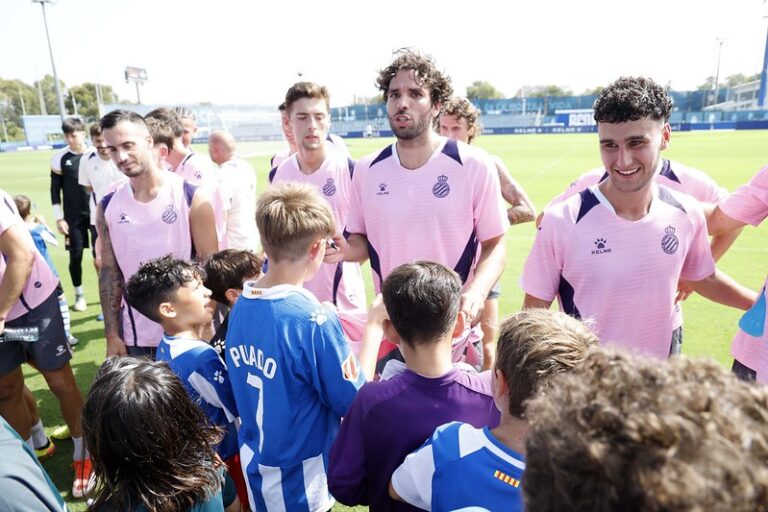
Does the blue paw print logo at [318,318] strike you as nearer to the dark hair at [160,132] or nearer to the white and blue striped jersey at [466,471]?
the white and blue striped jersey at [466,471]

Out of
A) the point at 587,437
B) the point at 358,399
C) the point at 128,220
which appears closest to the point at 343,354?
the point at 358,399

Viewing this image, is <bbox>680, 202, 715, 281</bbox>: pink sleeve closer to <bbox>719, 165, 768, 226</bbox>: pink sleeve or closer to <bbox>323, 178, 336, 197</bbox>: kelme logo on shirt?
<bbox>719, 165, 768, 226</bbox>: pink sleeve

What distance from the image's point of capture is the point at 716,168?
57.4 feet

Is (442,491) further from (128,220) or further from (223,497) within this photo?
(128,220)

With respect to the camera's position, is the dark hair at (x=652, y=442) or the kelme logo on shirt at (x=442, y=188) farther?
the kelme logo on shirt at (x=442, y=188)

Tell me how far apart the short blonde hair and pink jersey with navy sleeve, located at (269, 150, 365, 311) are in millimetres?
1590

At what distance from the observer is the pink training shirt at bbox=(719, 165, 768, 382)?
2264 mm

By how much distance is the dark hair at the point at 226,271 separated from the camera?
3062 mm

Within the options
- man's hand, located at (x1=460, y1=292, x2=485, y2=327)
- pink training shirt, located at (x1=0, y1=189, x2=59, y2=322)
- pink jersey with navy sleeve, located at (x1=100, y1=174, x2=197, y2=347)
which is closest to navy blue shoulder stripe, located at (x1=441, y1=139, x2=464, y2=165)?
man's hand, located at (x1=460, y1=292, x2=485, y2=327)

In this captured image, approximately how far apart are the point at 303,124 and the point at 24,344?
8.55ft

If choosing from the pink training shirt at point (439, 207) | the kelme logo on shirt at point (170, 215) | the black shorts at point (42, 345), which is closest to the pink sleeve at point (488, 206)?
the pink training shirt at point (439, 207)

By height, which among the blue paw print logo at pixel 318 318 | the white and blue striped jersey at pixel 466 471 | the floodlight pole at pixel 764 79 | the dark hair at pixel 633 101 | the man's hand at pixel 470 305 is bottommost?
the white and blue striped jersey at pixel 466 471

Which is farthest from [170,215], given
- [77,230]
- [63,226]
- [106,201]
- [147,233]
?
[77,230]

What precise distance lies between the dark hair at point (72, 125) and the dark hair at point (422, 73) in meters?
6.31
